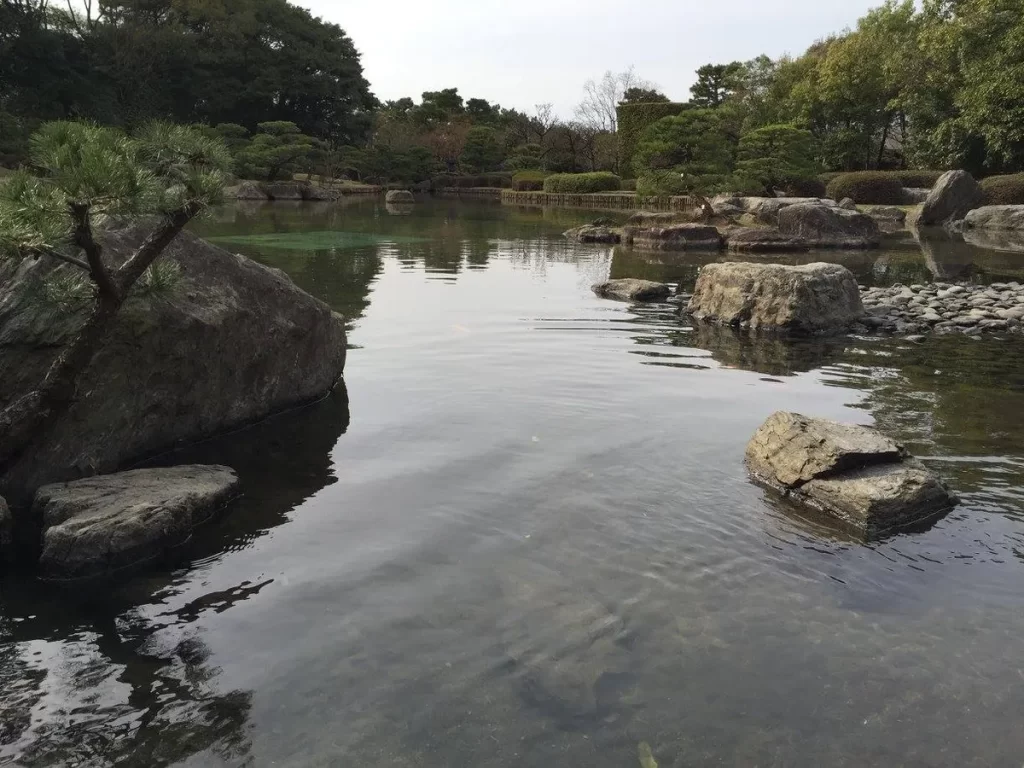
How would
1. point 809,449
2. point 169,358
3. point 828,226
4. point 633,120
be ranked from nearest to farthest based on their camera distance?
1. point 809,449
2. point 169,358
3. point 828,226
4. point 633,120

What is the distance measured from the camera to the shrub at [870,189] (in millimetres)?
34103

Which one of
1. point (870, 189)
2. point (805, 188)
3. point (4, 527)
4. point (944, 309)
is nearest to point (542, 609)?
point (4, 527)

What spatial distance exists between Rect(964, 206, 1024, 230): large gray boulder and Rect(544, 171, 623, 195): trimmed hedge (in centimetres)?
1941

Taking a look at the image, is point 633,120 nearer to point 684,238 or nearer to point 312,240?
point 684,238

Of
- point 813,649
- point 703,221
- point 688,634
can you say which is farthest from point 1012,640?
point 703,221

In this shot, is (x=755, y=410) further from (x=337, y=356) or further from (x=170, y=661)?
(x=170, y=661)

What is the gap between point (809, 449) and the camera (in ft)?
17.9

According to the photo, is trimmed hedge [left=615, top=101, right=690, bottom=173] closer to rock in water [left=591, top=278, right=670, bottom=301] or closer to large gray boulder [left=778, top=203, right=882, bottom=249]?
large gray boulder [left=778, top=203, right=882, bottom=249]

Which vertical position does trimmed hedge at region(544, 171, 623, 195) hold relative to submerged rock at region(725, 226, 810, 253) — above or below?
above

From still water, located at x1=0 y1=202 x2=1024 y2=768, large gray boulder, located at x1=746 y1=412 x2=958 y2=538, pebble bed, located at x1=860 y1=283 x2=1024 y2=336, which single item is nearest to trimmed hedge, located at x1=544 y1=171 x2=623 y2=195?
pebble bed, located at x1=860 y1=283 x2=1024 y2=336

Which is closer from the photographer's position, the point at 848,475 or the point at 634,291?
the point at 848,475

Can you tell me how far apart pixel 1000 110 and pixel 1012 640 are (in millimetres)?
33973

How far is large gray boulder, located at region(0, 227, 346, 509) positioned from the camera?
5148mm

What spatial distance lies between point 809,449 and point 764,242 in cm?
1746
